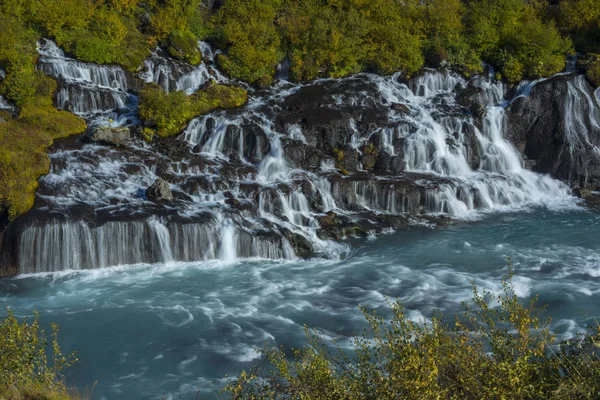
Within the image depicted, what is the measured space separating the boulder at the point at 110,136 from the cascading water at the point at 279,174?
48 cm

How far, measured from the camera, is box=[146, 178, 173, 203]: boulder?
2188 cm

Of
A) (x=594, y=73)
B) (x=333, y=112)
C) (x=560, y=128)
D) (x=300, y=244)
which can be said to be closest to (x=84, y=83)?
(x=333, y=112)

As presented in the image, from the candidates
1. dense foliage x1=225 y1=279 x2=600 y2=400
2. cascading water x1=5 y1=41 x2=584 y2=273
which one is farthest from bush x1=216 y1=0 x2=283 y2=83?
dense foliage x1=225 y1=279 x2=600 y2=400

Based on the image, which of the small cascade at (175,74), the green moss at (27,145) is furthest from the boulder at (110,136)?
the small cascade at (175,74)

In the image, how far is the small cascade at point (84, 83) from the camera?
28.3 meters

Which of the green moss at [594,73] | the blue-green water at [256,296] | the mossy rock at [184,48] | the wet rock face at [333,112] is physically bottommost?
the blue-green water at [256,296]

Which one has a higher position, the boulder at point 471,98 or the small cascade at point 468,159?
the boulder at point 471,98

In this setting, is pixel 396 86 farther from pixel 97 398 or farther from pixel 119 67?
pixel 97 398

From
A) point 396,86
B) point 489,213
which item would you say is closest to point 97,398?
point 489,213

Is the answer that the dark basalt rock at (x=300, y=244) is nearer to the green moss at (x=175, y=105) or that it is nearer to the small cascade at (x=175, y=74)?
the green moss at (x=175, y=105)

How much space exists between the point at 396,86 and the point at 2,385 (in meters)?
27.9

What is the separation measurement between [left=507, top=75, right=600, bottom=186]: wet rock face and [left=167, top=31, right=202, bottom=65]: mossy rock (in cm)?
A: 1859

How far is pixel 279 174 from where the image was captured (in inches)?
1000

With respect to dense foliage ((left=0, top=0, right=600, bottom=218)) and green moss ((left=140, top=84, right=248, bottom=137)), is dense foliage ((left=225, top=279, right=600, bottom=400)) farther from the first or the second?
dense foliage ((left=0, top=0, right=600, bottom=218))
